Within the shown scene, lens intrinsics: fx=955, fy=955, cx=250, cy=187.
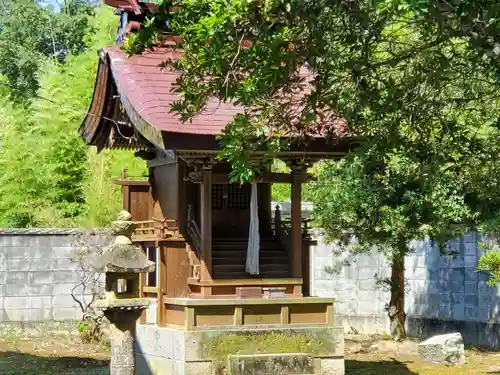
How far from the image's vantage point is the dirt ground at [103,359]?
15594 mm

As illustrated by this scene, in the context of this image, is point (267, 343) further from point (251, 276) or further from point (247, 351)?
point (251, 276)

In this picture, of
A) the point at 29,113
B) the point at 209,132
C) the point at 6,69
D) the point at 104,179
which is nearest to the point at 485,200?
the point at 209,132

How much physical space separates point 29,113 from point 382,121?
23.0 meters

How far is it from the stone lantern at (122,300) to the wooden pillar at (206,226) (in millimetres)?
2515

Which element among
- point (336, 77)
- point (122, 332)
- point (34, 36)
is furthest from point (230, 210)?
point (34, 36)

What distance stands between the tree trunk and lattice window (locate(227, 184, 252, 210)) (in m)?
4.17

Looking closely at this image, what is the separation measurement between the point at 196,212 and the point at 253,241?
1.04 m

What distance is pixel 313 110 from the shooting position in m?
6.95

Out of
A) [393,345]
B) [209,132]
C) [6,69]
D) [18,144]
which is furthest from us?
[6,69]

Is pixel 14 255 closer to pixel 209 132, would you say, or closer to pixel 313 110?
pixel 209 132

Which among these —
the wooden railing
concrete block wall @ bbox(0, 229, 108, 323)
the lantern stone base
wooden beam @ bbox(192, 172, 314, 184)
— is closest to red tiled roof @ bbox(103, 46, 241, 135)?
wooden beam @ bbox(192, 172, 314, 184)

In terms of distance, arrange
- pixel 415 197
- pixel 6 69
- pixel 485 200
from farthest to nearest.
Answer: pixel 6 69, pixel 415 197, pixel 485 200

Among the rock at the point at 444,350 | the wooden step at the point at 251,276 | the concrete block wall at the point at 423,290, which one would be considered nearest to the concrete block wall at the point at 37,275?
the wooden step at the point at 251,276

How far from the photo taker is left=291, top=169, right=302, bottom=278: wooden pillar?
48.3 feet
